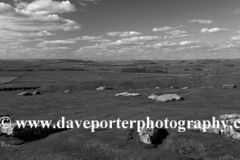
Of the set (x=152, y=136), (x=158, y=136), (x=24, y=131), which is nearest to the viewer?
(x=152, y=136)

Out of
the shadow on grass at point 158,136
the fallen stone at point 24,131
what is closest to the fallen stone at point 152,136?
the shadow on grass at point 158,136

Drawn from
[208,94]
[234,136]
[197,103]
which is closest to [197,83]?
[208,94]

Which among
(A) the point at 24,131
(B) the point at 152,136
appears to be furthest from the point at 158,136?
(A) the point at 24,131

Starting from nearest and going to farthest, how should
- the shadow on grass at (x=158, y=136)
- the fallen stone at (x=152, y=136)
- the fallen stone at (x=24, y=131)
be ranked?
the fallen stone at (x=152, y=136)
the shadow on grass at (x=158, y=136)
the fallen stone at (x=24, y=131)

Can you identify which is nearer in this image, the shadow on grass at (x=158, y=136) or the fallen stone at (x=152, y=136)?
the fallen stone at (x=152, y=136)

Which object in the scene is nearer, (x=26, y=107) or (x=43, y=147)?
(x=43, y=147)

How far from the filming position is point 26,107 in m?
48.0

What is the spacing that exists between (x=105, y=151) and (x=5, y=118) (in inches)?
927

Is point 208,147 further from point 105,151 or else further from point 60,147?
point 60,147

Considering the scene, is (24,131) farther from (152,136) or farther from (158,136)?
(158,136)

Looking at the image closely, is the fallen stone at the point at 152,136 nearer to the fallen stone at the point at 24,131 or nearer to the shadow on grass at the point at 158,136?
the shadow on grass at the point at 158,136

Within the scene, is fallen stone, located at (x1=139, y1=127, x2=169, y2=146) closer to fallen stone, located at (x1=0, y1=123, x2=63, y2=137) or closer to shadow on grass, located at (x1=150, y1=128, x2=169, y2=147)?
shadow on grass, located at (x1=150, y1=128, x2=169, y2=147)

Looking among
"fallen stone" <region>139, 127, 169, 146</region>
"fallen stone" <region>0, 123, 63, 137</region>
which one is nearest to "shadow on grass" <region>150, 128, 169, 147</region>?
"fallen stone" <region>139, 127, 169, 146</region>

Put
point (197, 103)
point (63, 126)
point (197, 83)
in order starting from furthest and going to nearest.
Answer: point (197, 83), point (197, 103), point (63, 126)
